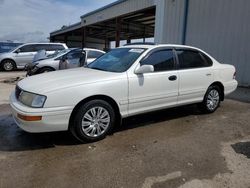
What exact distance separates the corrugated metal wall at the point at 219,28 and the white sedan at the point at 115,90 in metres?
4.41

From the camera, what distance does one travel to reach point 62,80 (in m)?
4.53

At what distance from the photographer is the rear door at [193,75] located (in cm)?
567

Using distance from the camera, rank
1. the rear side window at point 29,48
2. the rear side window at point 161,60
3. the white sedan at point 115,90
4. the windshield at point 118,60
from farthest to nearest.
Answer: the rear side window at point 29,48
the rear side window at point 161,60
the windshield at point 118,60
the white sedan at point 115,90

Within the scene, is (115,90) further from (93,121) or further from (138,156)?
(138,156)

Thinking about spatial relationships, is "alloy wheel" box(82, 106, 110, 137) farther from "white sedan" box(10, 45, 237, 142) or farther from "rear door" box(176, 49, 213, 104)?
"rear door" box(176, 49, 213, 104)

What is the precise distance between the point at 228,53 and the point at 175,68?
19.6 ft

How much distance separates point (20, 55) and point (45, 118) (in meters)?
15.2

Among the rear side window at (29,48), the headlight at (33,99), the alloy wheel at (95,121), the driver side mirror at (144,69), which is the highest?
the driver side mirror at (144,69)

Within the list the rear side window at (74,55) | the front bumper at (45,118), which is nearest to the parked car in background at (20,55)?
the rear side window at (74,55)

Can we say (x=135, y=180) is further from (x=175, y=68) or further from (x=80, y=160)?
(x=175, y=68)

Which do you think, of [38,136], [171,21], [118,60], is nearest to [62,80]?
[38,136]

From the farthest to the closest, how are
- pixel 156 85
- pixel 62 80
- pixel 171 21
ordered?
pixel 171 21 < pixel 156 85 < pixel 62 80

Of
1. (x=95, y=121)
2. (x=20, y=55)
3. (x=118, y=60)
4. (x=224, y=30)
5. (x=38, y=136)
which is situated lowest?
(x=38, y=136)

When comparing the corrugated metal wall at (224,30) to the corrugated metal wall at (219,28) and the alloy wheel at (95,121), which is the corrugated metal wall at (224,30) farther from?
the alloy wheel at (95,121)
